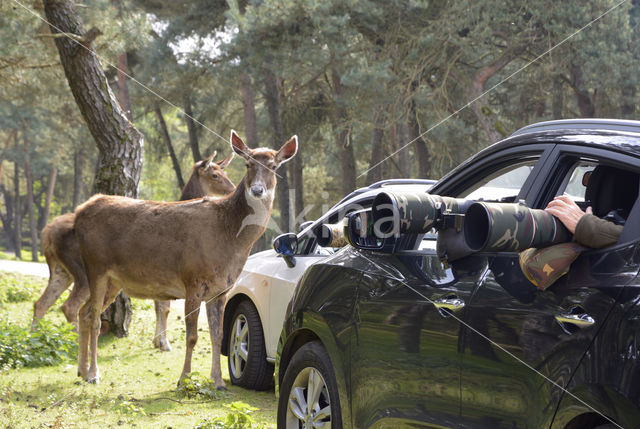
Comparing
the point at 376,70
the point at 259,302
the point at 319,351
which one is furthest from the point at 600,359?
the point at 376,70

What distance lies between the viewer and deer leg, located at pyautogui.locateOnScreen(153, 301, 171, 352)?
1059cm

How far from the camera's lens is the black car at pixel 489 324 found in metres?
2.44

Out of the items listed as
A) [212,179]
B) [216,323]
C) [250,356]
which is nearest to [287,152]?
[216,323]

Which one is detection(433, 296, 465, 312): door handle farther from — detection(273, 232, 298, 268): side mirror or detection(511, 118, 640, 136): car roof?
Result: detection(273, 232, 298, 268): side mirror

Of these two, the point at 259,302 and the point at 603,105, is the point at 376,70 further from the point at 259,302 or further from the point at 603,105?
the point at 259,302

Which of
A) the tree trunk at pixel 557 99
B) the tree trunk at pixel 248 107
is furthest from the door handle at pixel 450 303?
the tree trunk at pixel 248 107

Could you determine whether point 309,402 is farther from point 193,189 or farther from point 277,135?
point 277,135

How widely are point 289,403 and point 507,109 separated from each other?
69.2 ft

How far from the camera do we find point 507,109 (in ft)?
79.5

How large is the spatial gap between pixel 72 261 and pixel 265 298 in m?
3.36

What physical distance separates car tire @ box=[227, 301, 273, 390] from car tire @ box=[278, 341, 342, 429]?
3.08 m

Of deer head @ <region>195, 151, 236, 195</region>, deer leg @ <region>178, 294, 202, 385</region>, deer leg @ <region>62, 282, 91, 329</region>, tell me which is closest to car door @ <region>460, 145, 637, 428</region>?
deer leg @ <region>178, 294, 202, 385</region>

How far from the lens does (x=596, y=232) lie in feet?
8.51

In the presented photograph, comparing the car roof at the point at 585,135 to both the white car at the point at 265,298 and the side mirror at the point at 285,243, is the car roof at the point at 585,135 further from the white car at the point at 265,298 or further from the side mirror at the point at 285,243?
the white car at the point at 265,298
